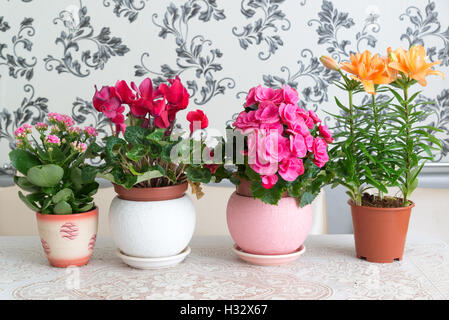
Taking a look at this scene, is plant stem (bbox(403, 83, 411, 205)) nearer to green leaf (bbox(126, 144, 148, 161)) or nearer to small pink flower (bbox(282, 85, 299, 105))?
small pink flower (bbox(282, 85, 299, 105))

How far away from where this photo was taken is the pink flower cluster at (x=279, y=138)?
0.76m

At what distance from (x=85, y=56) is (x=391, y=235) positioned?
133 centimetres

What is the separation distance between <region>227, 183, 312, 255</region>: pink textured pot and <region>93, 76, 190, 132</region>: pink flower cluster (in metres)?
0.22

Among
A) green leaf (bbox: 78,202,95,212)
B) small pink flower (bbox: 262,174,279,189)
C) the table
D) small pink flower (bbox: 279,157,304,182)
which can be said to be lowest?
the table

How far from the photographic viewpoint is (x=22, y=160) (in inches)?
33.2

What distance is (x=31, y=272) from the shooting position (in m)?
0.88

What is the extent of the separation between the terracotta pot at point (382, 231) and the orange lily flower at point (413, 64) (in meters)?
0.27

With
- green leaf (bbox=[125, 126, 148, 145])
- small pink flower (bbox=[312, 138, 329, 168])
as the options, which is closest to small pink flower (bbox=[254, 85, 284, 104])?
small pink flower (bbox=[312, 138, 329, 168])

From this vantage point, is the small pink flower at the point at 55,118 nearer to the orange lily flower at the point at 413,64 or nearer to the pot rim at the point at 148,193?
the pot rim at the point at 148,193

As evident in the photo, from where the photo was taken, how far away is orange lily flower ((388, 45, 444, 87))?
0.82m

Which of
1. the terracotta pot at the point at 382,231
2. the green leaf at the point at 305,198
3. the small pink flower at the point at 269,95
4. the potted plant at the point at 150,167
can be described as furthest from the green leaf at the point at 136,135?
the terracotta pot at the point at 382,231
